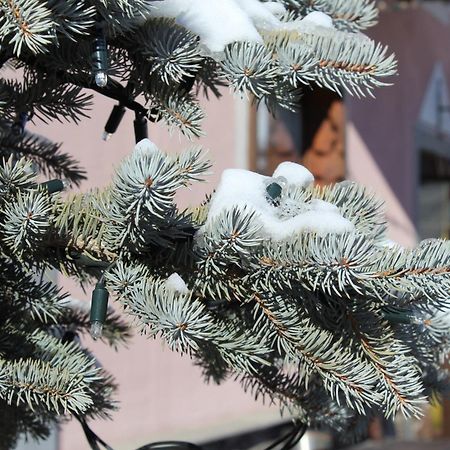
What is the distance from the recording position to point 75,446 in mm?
3850

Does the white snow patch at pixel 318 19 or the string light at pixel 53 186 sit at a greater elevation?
the white snow patch at pixel 318 19

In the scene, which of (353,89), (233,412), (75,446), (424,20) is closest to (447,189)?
(424,20)

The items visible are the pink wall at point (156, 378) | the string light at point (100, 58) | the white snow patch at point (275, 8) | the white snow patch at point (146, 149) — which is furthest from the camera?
the pink wall at point (156, 378)

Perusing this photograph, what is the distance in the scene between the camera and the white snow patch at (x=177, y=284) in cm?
122

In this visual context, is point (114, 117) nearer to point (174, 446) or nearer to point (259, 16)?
point (259, 16)

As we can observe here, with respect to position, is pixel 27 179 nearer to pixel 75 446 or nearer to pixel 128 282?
pixel 128 282

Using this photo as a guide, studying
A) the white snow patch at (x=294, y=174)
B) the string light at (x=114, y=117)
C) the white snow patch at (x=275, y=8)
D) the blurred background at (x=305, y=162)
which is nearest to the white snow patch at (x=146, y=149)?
the white snow patch at (x=294, y=174)

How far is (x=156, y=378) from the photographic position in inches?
177

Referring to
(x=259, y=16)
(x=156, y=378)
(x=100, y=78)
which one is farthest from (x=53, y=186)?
(x=156, y=378)

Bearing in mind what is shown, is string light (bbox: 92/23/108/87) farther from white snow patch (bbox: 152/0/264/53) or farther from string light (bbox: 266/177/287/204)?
string light (bbox: 266/177/287/204)

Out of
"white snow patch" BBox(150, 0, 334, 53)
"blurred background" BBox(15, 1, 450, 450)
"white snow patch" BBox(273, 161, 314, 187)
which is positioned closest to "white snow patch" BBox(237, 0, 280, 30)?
"white snow patch" BBox(150, 0, 334, 53)

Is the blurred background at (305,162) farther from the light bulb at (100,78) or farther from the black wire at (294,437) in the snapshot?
the light bulb at (100,78)

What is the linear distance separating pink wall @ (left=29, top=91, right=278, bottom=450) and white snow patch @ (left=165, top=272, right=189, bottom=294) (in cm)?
200

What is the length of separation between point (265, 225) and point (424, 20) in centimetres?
728
